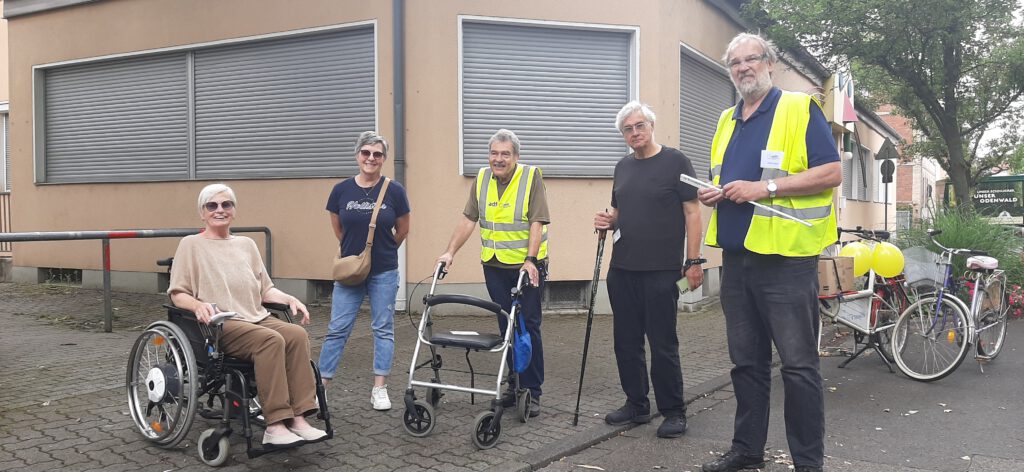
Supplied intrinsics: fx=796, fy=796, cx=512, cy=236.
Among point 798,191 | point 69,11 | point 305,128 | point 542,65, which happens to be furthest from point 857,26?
point 69,11

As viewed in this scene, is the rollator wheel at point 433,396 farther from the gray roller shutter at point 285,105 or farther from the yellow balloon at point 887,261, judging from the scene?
the gray roller shutter at point 285,105

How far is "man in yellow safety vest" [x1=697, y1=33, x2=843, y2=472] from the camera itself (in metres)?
→ 3.77

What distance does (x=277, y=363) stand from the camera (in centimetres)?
403

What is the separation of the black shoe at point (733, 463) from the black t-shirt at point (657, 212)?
3.75 feet

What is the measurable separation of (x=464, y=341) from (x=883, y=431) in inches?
106

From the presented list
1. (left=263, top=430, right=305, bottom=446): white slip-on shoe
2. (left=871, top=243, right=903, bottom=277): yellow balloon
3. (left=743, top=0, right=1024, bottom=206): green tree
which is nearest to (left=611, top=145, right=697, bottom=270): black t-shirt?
(left=263, top=430, right=305, bottom=446): white slip-on shoe

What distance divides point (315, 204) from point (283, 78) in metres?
1.76

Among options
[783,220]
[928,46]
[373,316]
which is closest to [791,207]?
[783,220]

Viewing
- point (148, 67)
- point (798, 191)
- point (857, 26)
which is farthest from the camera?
point (857, 26)

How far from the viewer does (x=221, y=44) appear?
10.7 meters

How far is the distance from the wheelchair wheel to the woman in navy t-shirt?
1.06 m

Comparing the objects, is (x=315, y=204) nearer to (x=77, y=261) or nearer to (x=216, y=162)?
(x=216, y=162)

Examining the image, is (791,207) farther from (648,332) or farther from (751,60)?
(648,332)

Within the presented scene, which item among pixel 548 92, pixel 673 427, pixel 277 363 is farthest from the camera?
pixel 548 92
